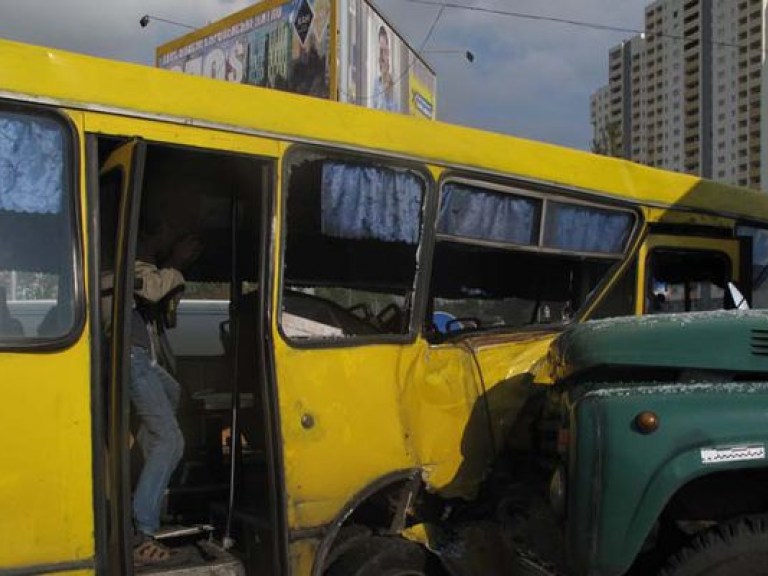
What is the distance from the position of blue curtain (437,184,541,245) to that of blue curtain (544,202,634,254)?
0.10 meters

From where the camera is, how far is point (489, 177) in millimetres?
4168

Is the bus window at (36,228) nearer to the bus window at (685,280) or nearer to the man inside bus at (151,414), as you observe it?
the man inside bus at (151,414)

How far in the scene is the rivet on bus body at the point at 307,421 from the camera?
A: 3.52m

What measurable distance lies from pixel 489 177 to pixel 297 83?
8010 millimetres

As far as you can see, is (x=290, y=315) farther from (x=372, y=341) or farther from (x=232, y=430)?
(x=232, y=430)

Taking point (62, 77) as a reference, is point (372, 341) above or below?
below

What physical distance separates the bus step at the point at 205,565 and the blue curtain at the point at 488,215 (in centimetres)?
172

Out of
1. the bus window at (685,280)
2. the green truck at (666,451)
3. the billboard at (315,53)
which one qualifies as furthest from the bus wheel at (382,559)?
the billboard at (315,53)

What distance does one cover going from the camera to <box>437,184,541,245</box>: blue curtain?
13.4 feet

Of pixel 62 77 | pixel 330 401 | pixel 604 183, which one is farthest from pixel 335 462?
pixel 604 183

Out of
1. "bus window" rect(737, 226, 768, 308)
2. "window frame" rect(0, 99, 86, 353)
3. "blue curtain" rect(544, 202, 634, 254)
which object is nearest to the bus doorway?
"window frame" rect(0, 99, 86, 353)

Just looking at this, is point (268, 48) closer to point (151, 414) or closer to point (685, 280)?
point (685, 280)

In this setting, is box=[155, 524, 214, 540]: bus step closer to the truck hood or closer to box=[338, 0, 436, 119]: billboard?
the truck hood

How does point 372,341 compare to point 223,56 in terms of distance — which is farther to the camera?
point 223,56
